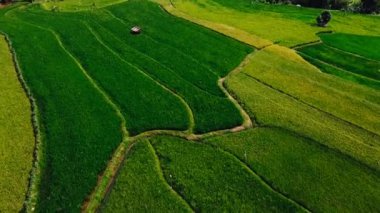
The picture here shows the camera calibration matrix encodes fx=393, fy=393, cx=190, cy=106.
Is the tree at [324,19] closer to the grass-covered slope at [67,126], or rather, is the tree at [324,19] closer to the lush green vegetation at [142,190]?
the grass-covered slope at [67,126]

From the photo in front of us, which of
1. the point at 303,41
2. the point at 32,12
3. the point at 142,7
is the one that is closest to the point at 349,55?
the point at 303,41

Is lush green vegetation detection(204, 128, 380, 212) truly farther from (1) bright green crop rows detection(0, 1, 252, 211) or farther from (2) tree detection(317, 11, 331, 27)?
(2) tree detection(317, 11, 331, 27)

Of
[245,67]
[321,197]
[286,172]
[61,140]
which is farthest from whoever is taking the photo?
[245,67]

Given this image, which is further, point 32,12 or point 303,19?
point 303,19

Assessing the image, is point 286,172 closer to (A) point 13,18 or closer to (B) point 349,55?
(B) point 349,55

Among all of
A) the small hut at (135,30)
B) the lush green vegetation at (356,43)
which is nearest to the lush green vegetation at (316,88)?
the lush green vegetation at (356,43)

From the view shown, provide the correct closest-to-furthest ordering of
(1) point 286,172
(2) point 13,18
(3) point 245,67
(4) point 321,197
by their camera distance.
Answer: (4) point 321,197
(1) point 286,172
(3) point 245,67
(2) point 13,18
